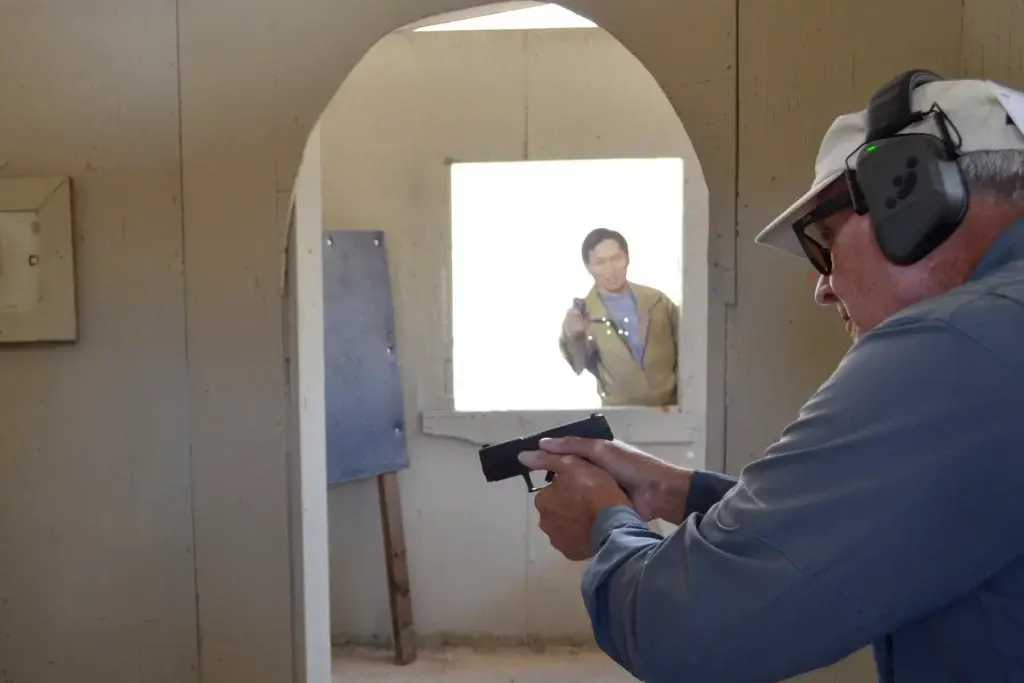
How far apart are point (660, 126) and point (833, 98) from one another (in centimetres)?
162

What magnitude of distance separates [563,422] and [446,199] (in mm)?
861

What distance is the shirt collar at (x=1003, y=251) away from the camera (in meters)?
0.62

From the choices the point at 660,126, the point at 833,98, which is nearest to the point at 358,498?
the point at 660,126

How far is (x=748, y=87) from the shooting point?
46.1 inches

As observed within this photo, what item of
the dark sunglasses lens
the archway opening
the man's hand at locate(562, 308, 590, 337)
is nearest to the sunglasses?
the dark sunglasses lens

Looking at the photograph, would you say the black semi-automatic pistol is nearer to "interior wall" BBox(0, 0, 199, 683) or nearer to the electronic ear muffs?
the electronic ear muffs

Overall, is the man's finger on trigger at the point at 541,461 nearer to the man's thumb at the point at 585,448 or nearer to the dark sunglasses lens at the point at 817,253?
the man's thumb at the point at 585,448

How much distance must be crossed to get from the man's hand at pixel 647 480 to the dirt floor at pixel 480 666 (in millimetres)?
1802

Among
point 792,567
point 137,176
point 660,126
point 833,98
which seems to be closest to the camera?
point 792,567

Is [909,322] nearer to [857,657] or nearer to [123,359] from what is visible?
[857,657]

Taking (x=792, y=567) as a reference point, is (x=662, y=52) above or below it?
above

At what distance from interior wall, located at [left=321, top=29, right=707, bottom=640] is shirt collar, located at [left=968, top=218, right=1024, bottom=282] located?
2.11m

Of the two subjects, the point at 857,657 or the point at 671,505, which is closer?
the point at 671,505

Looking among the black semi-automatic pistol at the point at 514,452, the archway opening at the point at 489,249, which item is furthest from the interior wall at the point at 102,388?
the archway opening at the point at 489,249
